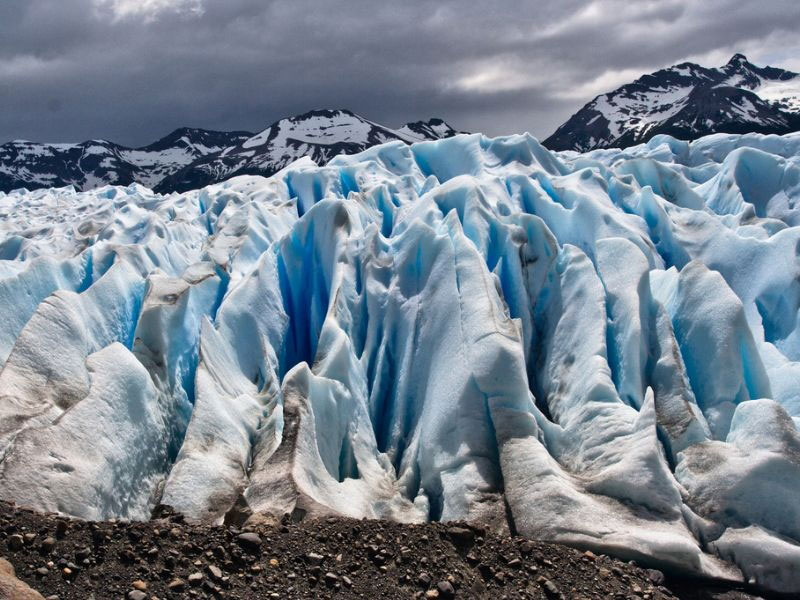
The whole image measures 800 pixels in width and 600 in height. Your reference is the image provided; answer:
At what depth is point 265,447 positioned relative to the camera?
412 inches

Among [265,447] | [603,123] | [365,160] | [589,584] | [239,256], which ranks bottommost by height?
[589,584]

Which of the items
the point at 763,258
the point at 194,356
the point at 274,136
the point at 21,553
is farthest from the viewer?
the point at 274,136

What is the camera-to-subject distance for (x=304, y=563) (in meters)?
6.50

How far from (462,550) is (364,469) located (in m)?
3.72

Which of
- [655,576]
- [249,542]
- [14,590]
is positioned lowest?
[655,576]

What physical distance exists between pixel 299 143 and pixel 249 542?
13290 cm

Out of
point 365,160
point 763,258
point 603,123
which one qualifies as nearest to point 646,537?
point 763,258

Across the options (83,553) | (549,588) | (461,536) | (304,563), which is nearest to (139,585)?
(83,553)

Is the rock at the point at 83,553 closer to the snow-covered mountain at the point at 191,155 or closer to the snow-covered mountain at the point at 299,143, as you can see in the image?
the snow-covered mountain at the point at 191,155

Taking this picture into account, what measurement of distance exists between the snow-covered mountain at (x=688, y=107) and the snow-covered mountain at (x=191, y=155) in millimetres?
33818

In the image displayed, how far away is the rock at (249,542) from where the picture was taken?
648 cm

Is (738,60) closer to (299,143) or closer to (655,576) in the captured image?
(299,143)

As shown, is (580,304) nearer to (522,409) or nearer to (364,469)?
(522,409)

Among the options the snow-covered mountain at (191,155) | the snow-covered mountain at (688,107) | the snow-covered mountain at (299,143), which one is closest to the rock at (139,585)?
the snow-covered mountain at (191,155)
